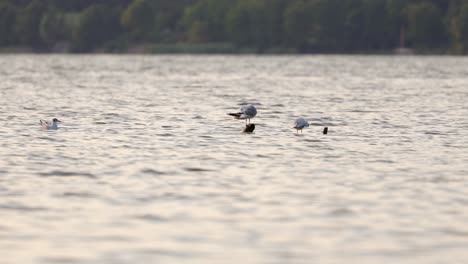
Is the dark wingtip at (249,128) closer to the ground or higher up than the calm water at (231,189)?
closer to the ground

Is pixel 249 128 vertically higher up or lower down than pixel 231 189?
lower down

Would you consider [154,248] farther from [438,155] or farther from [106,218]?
[438,155]

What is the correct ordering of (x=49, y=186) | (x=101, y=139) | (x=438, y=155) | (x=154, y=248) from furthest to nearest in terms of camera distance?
(x=101, y=139) → (x=438, y=155) → (x=49, y=186) → (x=154, y=248)

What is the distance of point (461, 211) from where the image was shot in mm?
21328

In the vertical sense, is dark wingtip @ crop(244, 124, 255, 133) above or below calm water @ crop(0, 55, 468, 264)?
below

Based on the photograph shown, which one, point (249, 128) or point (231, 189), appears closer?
point (231, 189)

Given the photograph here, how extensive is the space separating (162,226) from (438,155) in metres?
14.0

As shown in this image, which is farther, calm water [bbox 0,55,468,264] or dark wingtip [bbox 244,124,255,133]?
dark wingtip [bbox 244,124,255,133]

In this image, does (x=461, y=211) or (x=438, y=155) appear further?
(x=438, y=155)

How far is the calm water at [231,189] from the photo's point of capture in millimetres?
17859

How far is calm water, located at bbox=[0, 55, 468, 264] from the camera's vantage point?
17.9 metres

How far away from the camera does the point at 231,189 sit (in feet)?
79.3

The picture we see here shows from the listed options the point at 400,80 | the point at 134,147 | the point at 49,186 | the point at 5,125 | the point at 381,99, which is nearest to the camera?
the point at 49,186

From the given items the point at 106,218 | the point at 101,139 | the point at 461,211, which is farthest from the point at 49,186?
the point at 101,139
